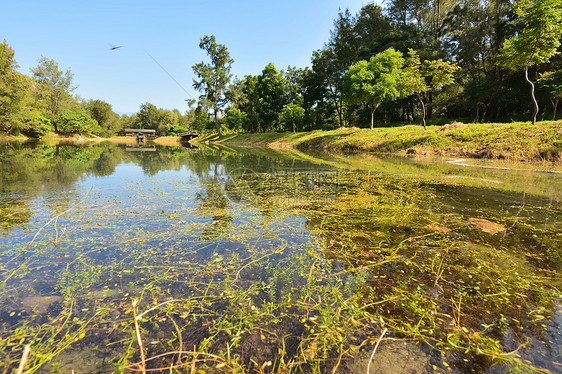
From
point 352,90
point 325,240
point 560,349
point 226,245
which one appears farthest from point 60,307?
point 352,90

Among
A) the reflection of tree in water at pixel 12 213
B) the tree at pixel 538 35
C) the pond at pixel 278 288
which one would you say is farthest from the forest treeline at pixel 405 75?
the reflection of tree in water at pixel 12 213

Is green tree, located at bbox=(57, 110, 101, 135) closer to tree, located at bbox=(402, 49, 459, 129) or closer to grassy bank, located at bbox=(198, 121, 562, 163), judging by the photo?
grassy bank, located at bbox=(198, 121, 562, 163)

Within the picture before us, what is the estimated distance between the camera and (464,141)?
22.7 metres

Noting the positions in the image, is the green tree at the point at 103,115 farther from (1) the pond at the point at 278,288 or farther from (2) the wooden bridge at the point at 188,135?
(1) the pond at the point at 278,288

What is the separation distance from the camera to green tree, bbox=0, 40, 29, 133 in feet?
148

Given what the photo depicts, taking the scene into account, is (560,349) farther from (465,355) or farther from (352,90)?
(352,90)

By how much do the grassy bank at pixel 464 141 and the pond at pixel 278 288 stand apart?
15.4 meters

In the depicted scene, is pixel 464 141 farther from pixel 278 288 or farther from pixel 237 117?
pixel 237 117

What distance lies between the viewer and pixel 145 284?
3400mm

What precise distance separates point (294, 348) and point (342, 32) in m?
53.7

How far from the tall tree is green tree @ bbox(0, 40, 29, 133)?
197 ft

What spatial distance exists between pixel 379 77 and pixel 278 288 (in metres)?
34.9

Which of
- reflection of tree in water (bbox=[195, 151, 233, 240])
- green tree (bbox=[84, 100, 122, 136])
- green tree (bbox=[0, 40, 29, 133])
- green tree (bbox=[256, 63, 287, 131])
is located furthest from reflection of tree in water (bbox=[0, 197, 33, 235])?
green tree (bbox=[84, 100, 122, 136])

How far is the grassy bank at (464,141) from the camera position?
17.8m
